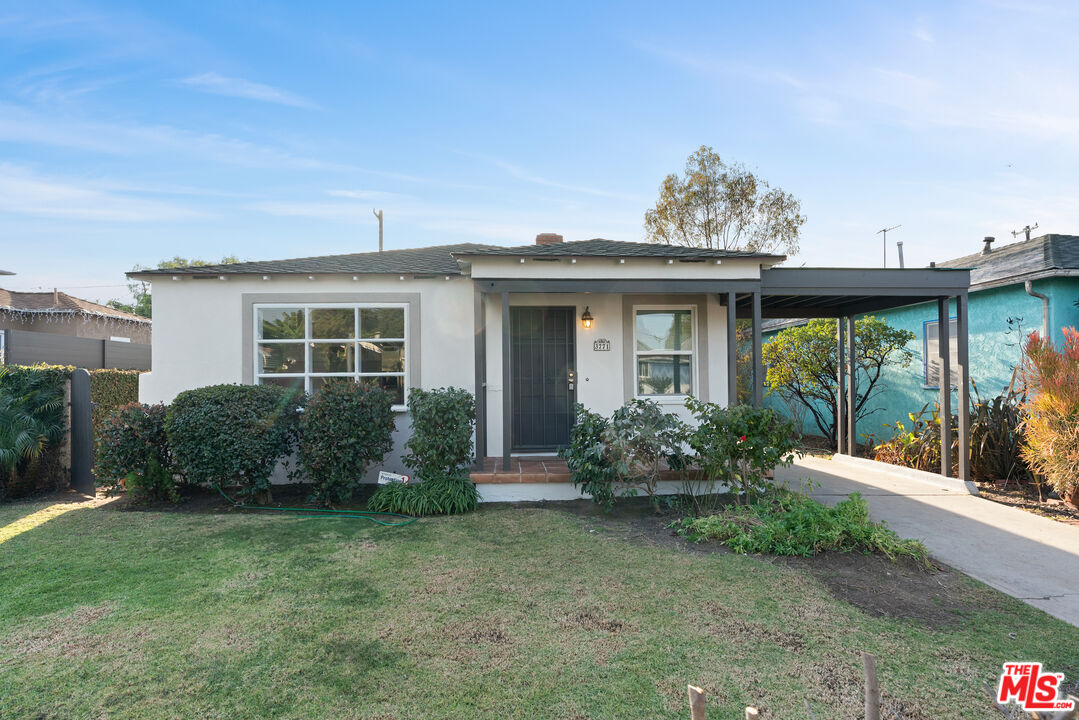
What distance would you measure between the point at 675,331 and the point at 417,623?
229 inches

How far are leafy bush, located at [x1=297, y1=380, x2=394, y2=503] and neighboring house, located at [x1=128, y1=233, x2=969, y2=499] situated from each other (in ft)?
3.33

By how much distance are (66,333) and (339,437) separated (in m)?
20.5

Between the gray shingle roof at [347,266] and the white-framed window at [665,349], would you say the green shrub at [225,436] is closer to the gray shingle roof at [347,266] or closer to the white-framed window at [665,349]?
the gray shingle roof at [347,266]

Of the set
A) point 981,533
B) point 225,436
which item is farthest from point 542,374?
point 981,533

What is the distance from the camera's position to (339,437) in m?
6.02

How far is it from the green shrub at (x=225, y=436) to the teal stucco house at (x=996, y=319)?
997 centimetres

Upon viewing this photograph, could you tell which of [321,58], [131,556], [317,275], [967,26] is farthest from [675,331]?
[321,58]

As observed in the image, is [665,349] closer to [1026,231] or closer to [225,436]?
[225,436]

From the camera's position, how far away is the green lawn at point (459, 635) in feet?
8.06

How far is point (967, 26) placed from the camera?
7.33 meters

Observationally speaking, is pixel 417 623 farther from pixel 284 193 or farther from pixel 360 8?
pixel 284 193

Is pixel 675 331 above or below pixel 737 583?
above

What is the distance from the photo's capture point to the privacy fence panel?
11.1 meters

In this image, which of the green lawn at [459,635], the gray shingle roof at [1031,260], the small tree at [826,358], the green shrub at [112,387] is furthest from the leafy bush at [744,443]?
the green shrub at [112,387]
